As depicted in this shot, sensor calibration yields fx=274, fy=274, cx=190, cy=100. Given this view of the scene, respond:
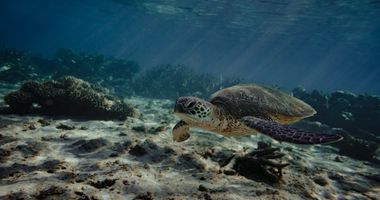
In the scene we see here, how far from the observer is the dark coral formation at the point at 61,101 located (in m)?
9.70

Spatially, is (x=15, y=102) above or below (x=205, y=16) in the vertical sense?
below

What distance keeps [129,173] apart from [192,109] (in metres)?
1.59

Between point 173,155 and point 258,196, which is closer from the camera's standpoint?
point 258,196

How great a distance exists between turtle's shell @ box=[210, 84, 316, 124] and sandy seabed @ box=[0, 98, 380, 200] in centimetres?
114

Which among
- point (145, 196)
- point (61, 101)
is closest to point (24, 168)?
point (145, 196)

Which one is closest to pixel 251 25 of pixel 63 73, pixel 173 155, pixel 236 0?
pixel 236 0

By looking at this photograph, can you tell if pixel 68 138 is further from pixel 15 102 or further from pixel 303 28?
pixel 303 28

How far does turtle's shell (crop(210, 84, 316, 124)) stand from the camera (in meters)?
6.27

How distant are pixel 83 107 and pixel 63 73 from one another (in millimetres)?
14206

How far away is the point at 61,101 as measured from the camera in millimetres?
10180

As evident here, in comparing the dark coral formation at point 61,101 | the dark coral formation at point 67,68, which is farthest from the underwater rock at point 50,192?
the dark coral formation at point 67,68

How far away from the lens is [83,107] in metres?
10.4

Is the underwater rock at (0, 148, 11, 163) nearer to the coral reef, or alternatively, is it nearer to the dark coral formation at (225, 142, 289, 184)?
the dark coral formation at (225, 142, 289, 184)

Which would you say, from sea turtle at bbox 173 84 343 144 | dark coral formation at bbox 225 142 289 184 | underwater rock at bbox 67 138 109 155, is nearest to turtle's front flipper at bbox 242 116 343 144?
sea turtle at bbox 173 84 343 144
